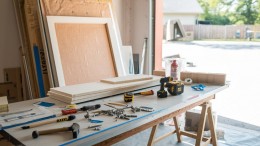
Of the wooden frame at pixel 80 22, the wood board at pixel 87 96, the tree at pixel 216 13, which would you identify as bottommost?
the wood board at pixel 87 96

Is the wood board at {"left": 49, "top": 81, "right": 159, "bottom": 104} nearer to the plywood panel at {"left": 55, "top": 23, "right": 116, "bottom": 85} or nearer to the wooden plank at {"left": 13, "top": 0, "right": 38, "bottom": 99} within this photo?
the plywood panel at {"left": 55, "top": 23, "right": 116, "bottom": 85}

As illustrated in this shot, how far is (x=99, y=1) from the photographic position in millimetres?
2562

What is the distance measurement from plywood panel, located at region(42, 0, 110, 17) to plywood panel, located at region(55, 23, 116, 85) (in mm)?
126

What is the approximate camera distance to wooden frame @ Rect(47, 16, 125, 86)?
2.11m

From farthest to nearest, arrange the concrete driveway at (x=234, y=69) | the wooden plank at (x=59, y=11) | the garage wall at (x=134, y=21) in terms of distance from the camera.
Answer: the concrete driveway at (x=234, y=69) → the garage wall at (x=134, y=21) → the wooden plank at (x=59, y=11)

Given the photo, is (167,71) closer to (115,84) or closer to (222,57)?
(115,84)

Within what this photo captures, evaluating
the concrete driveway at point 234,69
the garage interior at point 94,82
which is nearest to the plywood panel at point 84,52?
the garage interior at point 94,82

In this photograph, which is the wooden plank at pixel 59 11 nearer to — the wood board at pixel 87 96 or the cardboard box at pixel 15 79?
the cardboard box at pixel 15 79

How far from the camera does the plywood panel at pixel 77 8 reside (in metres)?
2.19

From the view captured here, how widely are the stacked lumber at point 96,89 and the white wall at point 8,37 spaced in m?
1.03

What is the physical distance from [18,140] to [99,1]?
6.38 feet

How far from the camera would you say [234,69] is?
5.20 m

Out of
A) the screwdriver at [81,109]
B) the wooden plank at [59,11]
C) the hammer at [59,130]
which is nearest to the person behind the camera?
the hammer at [59,130]

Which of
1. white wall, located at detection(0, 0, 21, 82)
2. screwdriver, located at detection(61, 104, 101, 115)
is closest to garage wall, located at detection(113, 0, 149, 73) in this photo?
white wall, located at detection(0, 0, 21, 82)
